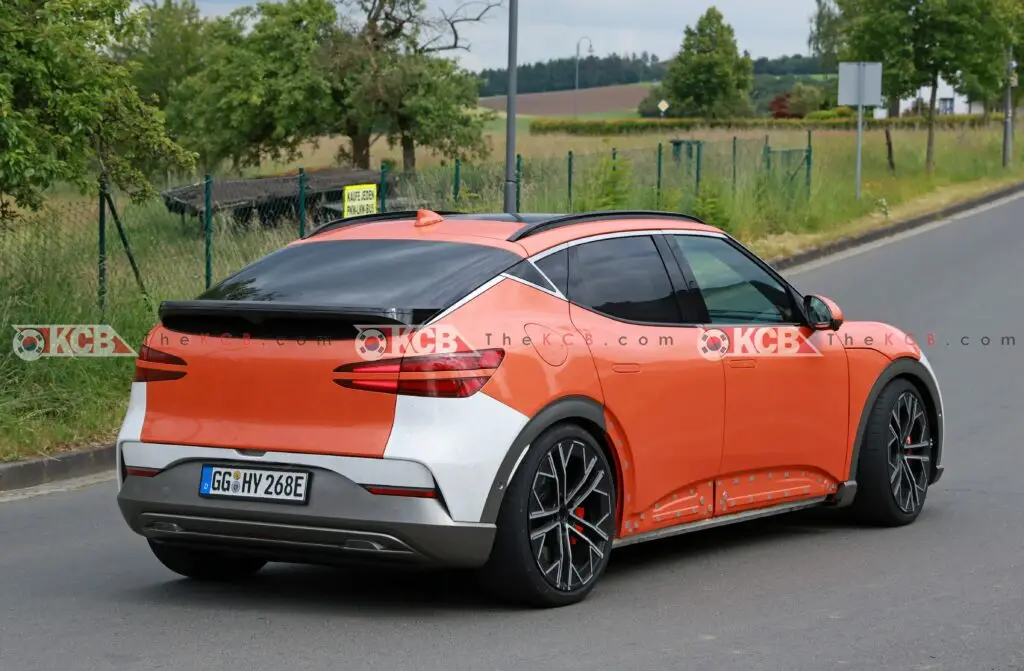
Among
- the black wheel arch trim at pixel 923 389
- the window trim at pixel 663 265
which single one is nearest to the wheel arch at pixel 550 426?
the window trim at pixel 663 265

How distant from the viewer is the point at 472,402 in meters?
6.16

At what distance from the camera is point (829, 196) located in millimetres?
31062

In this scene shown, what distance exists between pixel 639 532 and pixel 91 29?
715 cm

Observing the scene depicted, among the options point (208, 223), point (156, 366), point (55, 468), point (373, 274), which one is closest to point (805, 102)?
point (208, 223)

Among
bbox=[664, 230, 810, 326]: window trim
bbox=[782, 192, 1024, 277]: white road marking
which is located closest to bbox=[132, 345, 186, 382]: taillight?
bbox=[664, 230, 810, 326]: window trim

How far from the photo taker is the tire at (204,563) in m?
7.22

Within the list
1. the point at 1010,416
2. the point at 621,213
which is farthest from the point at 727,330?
the point at 1010,416

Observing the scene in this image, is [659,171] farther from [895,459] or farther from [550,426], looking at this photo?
[550,426]

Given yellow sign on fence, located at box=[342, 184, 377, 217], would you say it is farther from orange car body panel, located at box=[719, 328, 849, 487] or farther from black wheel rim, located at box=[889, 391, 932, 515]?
orange car body panel, located at box=[719, 328, 849, 487]

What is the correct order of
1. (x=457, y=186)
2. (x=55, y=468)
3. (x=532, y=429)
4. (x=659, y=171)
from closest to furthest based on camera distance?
(x=532, y=429), (x=55, y=468), (x=457, y=186), (x=659, y=171)

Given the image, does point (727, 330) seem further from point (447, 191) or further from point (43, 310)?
point (447, 191)

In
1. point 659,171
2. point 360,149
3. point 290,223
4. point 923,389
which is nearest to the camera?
point 923,389

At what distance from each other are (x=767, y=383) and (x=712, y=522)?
2.29ft

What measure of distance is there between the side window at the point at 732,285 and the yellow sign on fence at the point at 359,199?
8196mm
